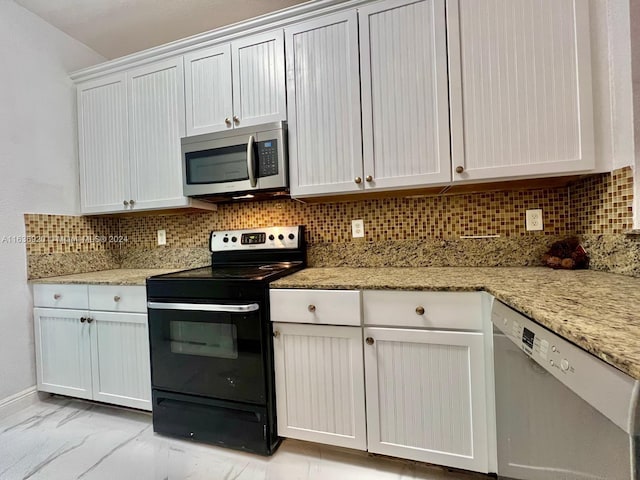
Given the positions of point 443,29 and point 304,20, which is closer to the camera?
point 443,29

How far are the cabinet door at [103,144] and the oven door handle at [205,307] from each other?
38.0 inches

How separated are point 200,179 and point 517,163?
174cm

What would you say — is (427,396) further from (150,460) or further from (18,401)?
(18,401)

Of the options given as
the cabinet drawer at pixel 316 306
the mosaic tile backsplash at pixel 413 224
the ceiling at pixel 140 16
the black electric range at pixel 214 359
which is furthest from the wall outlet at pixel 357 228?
the ceiling at pixel 140 16

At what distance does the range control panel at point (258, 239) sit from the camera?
1901mm

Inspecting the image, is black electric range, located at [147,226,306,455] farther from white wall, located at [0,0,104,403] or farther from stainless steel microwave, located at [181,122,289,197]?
white wall, located at [0,0,104,403]

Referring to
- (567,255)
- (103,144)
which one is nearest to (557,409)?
(567,255)

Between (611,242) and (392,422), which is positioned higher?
(611,242)

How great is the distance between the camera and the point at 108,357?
179 cm

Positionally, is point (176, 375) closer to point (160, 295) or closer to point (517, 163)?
point (160, 295)

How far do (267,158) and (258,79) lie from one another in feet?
1.56

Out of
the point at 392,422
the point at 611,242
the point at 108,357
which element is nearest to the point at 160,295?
the point at 108,357

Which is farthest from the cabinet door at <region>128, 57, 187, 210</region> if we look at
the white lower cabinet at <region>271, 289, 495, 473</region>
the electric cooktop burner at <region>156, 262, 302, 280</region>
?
the white lower cabinet at <region>271, 289, 495, 473</region>

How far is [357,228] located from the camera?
1.88m
